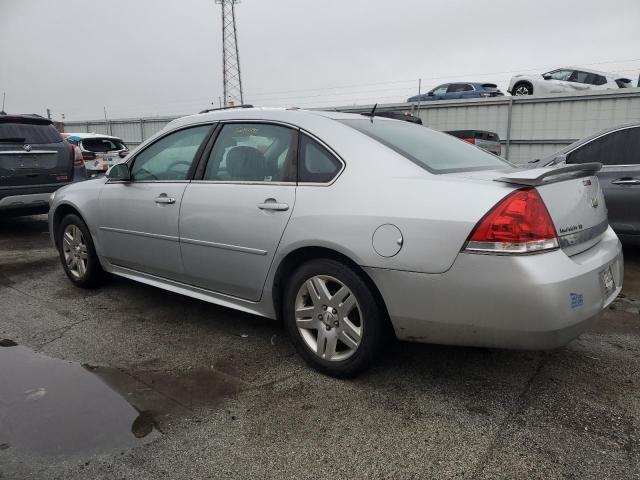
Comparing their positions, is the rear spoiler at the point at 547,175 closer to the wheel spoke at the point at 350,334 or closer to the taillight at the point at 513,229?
the taillight at the point at 513,229

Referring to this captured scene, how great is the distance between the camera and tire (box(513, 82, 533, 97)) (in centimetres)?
1836

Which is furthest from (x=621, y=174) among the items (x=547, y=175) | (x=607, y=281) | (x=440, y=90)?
(x=440, y=90)

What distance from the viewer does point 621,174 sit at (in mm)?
5348

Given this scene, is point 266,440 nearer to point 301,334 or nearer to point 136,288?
point 301,334

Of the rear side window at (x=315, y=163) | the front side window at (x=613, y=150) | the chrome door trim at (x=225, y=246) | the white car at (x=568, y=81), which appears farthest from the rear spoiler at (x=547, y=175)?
the white car at (x=568, y=81)

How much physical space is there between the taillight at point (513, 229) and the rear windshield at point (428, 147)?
485mm

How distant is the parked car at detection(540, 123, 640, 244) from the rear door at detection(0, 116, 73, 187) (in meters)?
6.49

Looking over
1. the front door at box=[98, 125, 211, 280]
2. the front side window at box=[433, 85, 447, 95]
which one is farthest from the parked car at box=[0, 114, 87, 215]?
the front side window at box=[433, 85, 447, 95]

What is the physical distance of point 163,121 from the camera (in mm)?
20516

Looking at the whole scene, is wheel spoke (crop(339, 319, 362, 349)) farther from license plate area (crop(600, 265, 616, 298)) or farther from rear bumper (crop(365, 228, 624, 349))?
license plate area (crop(600, 265, 616, 298))

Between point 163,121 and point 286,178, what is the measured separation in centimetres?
1897

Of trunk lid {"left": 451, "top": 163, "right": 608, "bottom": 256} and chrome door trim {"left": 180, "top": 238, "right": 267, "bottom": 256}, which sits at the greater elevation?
trunk lid {"left": 451, "top": 163, "right": 608, "bottom": 256}

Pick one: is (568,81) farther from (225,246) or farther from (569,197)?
(225,246)

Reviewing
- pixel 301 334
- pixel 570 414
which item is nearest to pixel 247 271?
pixel 301 334
